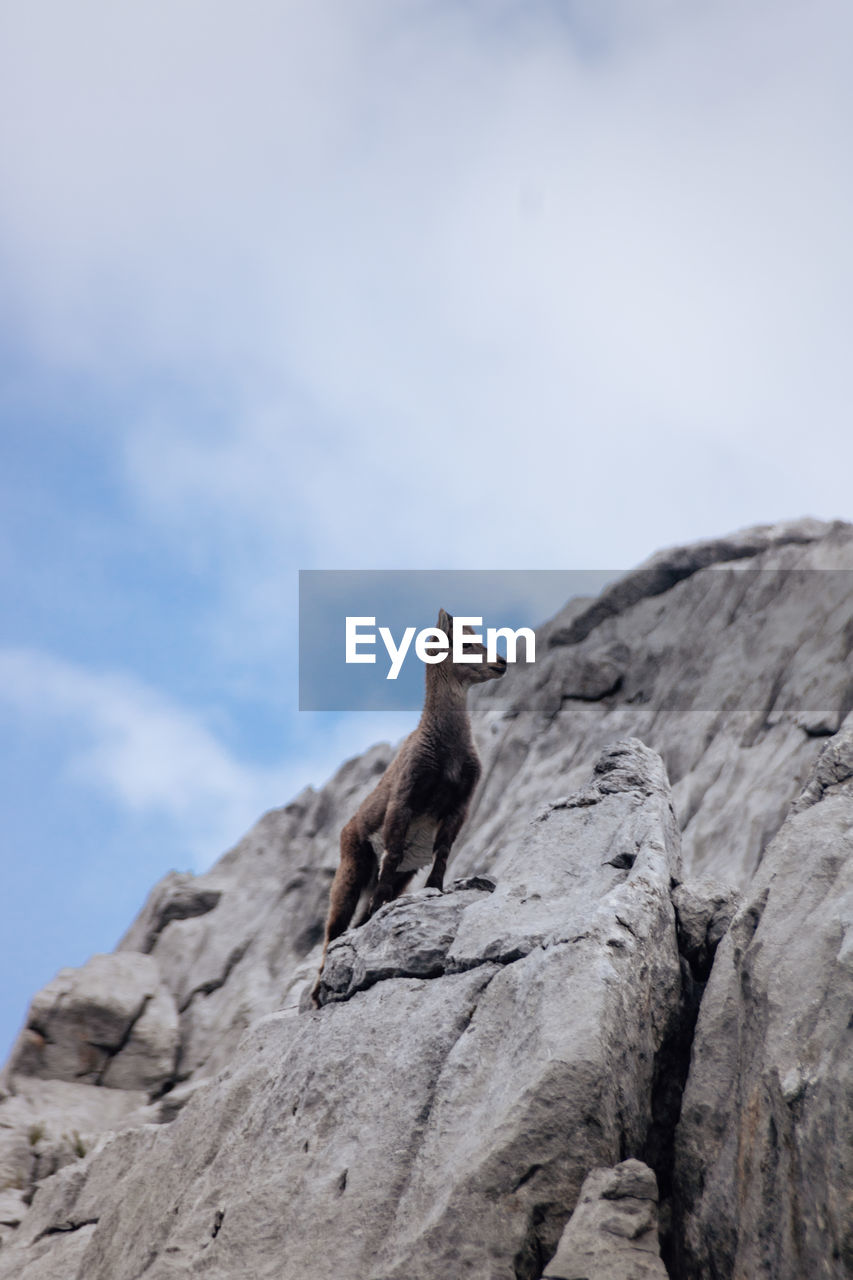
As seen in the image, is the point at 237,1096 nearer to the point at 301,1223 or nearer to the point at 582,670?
the point at 301,1223

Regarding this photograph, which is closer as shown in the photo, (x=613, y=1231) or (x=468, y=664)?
(x=613, y=1231)

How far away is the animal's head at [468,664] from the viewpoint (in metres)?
11.1

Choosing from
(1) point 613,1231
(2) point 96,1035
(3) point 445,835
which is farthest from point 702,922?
(2) point 96,1035

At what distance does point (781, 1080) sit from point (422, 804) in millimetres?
5402

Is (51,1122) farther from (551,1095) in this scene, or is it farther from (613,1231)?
(613,1231)

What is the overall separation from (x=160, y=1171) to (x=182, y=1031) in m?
17.9

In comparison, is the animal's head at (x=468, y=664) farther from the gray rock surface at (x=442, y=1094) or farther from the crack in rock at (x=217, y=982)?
the crack in rock at (x=217, y=982)

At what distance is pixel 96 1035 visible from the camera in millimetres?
23297

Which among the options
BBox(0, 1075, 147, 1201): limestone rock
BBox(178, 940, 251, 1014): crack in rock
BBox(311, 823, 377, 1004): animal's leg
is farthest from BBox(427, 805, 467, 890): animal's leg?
BBox(178, 940, 251, 1014): crack in rock

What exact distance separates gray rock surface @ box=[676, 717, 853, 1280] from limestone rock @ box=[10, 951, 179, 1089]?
19492 millimetres

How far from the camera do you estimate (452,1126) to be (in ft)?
19.5

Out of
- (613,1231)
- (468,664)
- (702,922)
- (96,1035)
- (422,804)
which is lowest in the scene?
(613,1231)

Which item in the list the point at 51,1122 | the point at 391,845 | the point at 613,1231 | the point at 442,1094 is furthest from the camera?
the point at 51,1122

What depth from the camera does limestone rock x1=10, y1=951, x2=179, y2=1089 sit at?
2253cm
